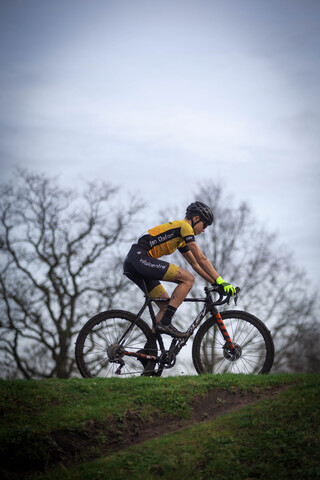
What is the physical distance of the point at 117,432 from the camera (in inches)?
235

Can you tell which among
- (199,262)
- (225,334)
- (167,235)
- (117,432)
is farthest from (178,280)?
(117,432)

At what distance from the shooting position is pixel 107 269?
23.2m

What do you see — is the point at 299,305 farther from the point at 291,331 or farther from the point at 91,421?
the point at 91,421

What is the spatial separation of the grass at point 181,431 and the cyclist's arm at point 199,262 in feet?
4.99

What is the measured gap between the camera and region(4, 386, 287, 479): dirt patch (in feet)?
17.8

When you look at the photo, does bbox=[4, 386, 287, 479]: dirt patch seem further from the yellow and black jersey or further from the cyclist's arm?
the yellow and black jersey

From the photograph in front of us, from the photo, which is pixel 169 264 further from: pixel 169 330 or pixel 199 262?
pixel 169 330

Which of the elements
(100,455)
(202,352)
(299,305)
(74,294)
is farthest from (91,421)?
(299,305)

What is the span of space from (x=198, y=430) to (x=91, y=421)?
1.24 m

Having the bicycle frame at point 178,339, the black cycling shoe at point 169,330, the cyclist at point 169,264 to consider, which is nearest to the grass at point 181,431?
the bicycle frame at point 178,339

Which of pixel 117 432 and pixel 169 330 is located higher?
pixel 169 330

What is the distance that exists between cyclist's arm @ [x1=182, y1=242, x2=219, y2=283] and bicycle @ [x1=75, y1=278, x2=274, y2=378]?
0.66 ft

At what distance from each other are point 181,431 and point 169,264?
252cm

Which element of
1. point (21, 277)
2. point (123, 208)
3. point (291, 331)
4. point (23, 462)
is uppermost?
point (123, 208)
